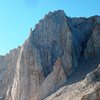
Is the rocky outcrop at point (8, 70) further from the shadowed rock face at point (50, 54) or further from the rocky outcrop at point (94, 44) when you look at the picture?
the rocky outcrop at point (94, 44)

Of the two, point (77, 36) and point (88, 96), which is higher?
point (77, 36)

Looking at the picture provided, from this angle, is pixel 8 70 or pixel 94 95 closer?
pixel 94 95

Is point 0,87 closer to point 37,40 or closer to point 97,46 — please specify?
point 37,40

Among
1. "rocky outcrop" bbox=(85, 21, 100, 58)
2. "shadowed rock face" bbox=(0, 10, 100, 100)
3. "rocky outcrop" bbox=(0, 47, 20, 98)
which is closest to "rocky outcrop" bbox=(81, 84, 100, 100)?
"shadowed rock face" bbox=(0, 10, 100, 100)

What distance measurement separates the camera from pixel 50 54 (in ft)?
282

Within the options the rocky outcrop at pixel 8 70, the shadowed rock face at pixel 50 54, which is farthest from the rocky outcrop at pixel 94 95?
the rocky outcrop at pixel 8 70

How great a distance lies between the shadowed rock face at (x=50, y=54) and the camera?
78.5 meters

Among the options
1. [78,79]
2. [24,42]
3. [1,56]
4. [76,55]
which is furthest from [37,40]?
[1,56]

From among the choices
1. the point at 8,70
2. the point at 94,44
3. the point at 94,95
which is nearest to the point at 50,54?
the point at 94,44

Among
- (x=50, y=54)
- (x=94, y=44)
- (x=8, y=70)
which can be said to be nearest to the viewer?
(x=50, y=54)

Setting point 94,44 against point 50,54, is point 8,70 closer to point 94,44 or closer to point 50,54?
point 50,54

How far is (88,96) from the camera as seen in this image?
175 ft

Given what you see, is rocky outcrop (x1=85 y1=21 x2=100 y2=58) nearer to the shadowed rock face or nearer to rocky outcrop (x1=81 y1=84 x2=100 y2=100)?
the shadowed rock face

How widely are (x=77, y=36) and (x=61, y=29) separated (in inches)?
246
